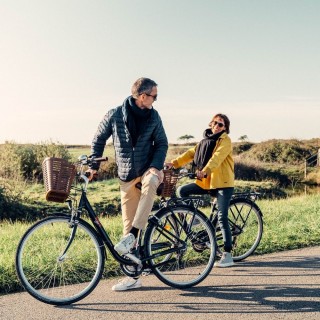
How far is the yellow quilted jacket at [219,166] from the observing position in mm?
5680

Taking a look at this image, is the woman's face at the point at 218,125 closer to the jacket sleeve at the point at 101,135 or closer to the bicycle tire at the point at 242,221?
the bicycle tire at the point at 242,221

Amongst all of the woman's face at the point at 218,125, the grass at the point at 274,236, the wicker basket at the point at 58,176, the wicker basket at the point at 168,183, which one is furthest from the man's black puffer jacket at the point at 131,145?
the grass at the point at 274,236

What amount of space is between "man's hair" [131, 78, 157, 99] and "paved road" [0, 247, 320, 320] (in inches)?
79.2

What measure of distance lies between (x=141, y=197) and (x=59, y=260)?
1.02 meters

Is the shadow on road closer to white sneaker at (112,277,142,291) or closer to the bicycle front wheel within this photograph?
white sneaker at (112,277,142,291)

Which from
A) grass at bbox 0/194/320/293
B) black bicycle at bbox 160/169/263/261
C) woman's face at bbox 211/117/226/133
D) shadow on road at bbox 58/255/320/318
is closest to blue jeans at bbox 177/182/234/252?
black bicycle at bbox 160/169/263/261

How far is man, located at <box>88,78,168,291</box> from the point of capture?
4734mm

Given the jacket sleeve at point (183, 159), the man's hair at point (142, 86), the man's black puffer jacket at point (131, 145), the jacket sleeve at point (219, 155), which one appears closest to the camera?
the man's hair at point (142, 86)

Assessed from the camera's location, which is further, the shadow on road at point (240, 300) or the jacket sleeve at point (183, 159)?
the jacket sleeve at point (183, 159)

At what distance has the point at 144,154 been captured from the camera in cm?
487

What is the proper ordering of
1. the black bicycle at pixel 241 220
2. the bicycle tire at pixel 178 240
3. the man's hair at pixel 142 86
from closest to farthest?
the man's hair at pixel 142 86
the bicycle tire at pixel 178 240
the black bicycle at pixel 241 220

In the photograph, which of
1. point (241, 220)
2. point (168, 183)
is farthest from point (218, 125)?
point (241, 220)

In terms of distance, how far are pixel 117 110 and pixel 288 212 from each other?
19.3 ft

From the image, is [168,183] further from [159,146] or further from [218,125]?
[218,125]
